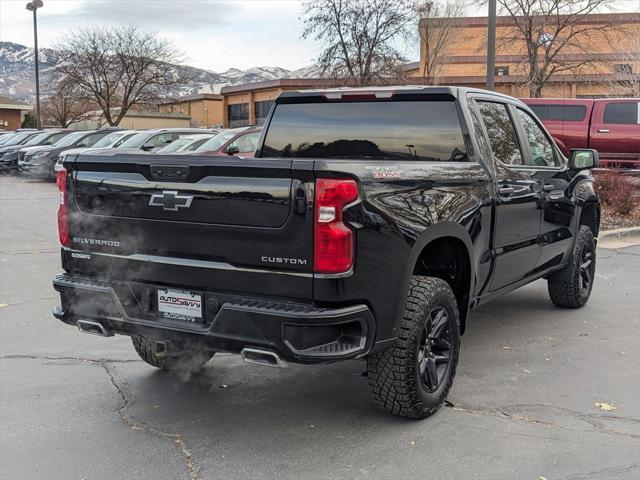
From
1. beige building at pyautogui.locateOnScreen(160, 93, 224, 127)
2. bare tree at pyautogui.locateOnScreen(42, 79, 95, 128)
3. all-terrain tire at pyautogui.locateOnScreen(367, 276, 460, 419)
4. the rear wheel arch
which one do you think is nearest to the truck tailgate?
all-terrain tire at pyautogui.locateOnScreen(367, 276, 460, 419)

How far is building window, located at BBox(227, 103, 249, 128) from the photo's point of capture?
54969mm

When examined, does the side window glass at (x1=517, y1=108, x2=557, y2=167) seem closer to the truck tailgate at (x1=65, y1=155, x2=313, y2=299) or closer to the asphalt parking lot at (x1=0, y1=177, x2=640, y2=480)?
the asphalt parking lot at (x1=0, y1=177, x2=640, y2=480)

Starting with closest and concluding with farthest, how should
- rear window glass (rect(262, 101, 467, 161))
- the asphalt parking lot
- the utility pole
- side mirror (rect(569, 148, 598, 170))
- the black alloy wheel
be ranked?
the asphalt parking lot
the black alloy wheel
rear window glass (rect(262, 101, 467, 161))
side mirror (rect(569, 148, 598, 170))
the utility pole

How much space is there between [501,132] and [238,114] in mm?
53126

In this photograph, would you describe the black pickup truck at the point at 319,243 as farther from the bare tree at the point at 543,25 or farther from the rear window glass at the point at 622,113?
the bare tree at the point at 543,25

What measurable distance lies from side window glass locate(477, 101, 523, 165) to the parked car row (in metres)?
7.32

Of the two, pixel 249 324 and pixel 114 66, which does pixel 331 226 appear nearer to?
pixel 249 324

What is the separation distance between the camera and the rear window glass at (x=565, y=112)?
17.8 metres

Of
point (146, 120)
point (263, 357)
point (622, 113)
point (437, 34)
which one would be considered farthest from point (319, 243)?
point (146, 120)

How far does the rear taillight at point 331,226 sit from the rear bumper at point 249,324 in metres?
0.24

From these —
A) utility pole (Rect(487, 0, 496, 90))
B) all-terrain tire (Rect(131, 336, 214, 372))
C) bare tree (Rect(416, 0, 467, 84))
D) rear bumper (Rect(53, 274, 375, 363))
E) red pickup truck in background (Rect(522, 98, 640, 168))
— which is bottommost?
all-terrain tire (Rect(131, 336, 214, 372))

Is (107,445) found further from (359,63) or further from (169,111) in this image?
(169,111)

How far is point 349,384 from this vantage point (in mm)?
4691

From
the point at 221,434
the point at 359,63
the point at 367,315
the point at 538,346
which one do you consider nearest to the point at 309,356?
the point at 367,315
